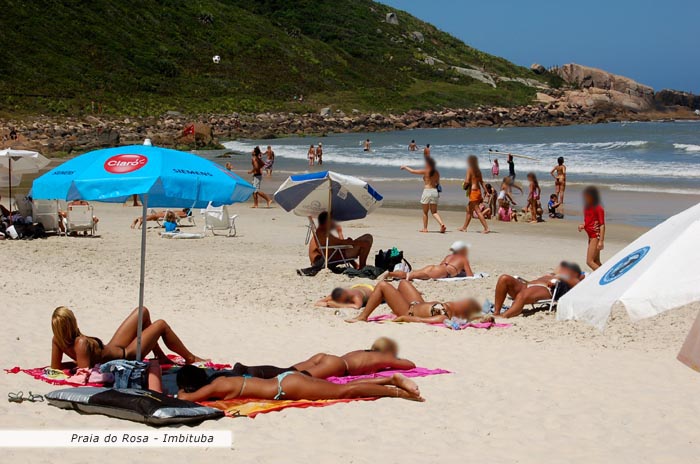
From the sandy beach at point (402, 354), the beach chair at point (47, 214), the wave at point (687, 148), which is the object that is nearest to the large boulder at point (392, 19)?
the wave at point (687, 148)

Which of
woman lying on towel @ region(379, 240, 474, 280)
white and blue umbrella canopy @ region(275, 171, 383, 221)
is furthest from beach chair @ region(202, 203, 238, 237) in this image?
woman lying on towel @ region(379, 240, 474, 280)

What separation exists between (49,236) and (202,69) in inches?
2424

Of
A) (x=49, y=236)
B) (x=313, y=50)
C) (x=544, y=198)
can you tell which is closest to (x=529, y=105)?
(x=313, y=50)

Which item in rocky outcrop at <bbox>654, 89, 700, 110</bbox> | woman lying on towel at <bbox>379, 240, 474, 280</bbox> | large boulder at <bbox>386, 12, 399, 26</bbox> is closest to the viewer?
woman lying on towel at <bbox>379, 240, 474, 280</bbox>

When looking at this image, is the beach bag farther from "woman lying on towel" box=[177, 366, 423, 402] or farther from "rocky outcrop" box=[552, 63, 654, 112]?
"rocky outcrop" box=[552, 63, 654, 112]

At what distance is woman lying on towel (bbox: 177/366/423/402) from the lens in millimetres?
6211

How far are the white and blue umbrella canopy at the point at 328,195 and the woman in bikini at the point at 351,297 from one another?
236cm

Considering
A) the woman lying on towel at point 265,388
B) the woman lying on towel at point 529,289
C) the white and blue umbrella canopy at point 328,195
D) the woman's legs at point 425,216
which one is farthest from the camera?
the woman's legs at point 425,216

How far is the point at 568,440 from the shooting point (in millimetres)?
5730

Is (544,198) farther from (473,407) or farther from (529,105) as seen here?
(529,105)

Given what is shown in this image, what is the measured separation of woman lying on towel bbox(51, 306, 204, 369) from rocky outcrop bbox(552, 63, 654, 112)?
91274 mm
